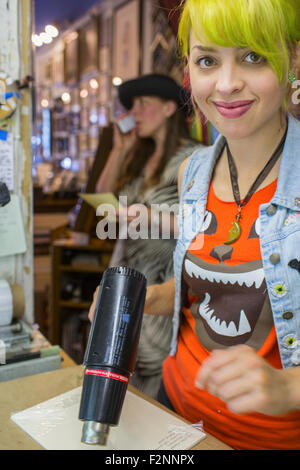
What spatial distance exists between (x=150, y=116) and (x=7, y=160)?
123 cm

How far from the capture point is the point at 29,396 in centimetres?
87

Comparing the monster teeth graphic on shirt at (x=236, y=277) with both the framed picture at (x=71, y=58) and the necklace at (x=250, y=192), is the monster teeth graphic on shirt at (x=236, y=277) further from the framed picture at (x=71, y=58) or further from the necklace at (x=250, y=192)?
the framed picture at (x=71, y=58)

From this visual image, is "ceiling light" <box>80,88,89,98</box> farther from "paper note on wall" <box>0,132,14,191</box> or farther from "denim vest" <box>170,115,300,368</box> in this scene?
"denim vest" <box>170,115,300,368</box>

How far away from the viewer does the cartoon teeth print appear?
35.7 inches

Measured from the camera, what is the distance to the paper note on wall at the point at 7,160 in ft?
3.68

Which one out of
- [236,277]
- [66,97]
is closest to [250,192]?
[236,277]

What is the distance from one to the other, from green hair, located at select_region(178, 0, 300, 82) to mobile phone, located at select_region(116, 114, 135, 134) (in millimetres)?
1614

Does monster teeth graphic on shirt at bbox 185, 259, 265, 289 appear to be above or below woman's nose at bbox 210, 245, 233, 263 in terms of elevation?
below

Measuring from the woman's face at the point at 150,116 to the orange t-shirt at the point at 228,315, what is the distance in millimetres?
1255

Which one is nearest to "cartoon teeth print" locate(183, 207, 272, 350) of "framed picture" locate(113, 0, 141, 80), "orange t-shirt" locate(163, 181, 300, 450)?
"orange t-shirt" locate(163, 181, 300, 450)

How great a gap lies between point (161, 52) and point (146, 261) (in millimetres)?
2721

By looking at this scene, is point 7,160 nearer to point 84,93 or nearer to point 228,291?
point 228,291

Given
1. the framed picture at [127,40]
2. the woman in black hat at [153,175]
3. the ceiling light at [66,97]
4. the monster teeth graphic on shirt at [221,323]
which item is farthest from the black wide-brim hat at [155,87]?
the ceiling light at [66,97]

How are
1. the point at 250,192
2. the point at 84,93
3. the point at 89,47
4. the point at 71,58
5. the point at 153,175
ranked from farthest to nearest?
1. the point at 71,58
2. the point at 84,93
3. the point at 89,47
4. the point at 153,175
5. the point at 250,192
